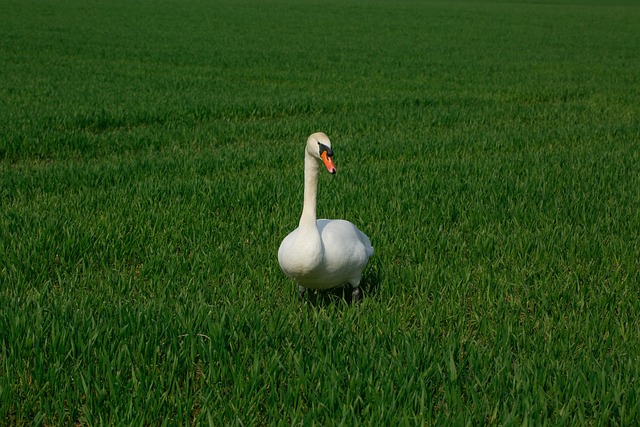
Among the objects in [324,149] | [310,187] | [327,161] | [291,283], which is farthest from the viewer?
[291,283]

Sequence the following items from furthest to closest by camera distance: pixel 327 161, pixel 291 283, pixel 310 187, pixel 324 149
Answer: pixel 291 283 → pixel 310 187 → pixel 324 149 → pixel 327 161

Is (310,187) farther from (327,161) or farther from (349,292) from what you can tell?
(349,292)

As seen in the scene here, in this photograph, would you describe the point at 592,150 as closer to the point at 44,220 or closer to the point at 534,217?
the point at 534,217

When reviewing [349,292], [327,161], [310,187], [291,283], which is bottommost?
[349,292]

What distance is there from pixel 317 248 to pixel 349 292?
1166mm

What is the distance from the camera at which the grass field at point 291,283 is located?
3.09 meters

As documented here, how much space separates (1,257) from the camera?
5.05 m

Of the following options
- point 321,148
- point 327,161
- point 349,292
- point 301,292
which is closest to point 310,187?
point 321,148

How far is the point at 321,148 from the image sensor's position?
3855 millimetres

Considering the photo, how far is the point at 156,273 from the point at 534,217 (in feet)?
11.3

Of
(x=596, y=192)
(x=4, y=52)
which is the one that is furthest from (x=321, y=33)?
(x=596, y=192)

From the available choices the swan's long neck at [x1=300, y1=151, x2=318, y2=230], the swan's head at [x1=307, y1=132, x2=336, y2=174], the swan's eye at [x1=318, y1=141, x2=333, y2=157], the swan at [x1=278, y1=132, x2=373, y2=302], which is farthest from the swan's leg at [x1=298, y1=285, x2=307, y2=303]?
the swan's eye at [x1=318, y1=141, x2=333, y2=157]

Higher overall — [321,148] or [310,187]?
[321,148]

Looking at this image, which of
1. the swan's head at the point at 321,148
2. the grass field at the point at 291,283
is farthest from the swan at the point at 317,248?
the grass field at the point at 291,283
